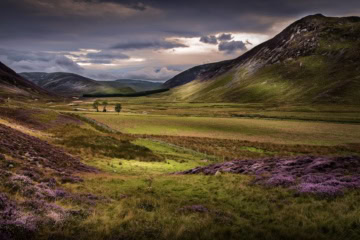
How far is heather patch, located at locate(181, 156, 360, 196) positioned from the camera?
51.7 feet

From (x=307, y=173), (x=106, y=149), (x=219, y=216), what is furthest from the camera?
(x=106, y=149)

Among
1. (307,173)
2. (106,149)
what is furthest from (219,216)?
(106,149)

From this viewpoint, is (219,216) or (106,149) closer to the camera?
(219,216)

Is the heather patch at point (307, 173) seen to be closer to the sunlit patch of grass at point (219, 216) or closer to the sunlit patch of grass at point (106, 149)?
the sunlit patch of grass at point (219, 216)

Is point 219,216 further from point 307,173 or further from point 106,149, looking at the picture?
point 106,149

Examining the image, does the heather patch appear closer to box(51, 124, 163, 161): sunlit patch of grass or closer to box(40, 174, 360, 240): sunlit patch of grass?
box(40, 174, 360, 240): sunlit patch of grass

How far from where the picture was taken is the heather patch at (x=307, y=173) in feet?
51.7

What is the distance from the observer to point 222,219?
11461mm

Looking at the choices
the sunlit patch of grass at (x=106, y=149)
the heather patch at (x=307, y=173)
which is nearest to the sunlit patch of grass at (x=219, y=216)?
the heather patch at (x=307, y=173)

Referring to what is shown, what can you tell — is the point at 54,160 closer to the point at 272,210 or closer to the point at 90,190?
the point at 90,190

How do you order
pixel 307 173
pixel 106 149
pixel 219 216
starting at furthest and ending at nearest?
pixel 106 149
pixel 307 173
pixel 219 216

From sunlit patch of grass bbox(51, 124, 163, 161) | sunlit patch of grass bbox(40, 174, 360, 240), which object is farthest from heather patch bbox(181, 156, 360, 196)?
sunlit patch of grass bbox(51, 124, 163, 161)

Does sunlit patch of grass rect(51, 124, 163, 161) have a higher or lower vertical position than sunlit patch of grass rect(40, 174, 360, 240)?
lower

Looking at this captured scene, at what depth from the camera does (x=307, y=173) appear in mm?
20469
